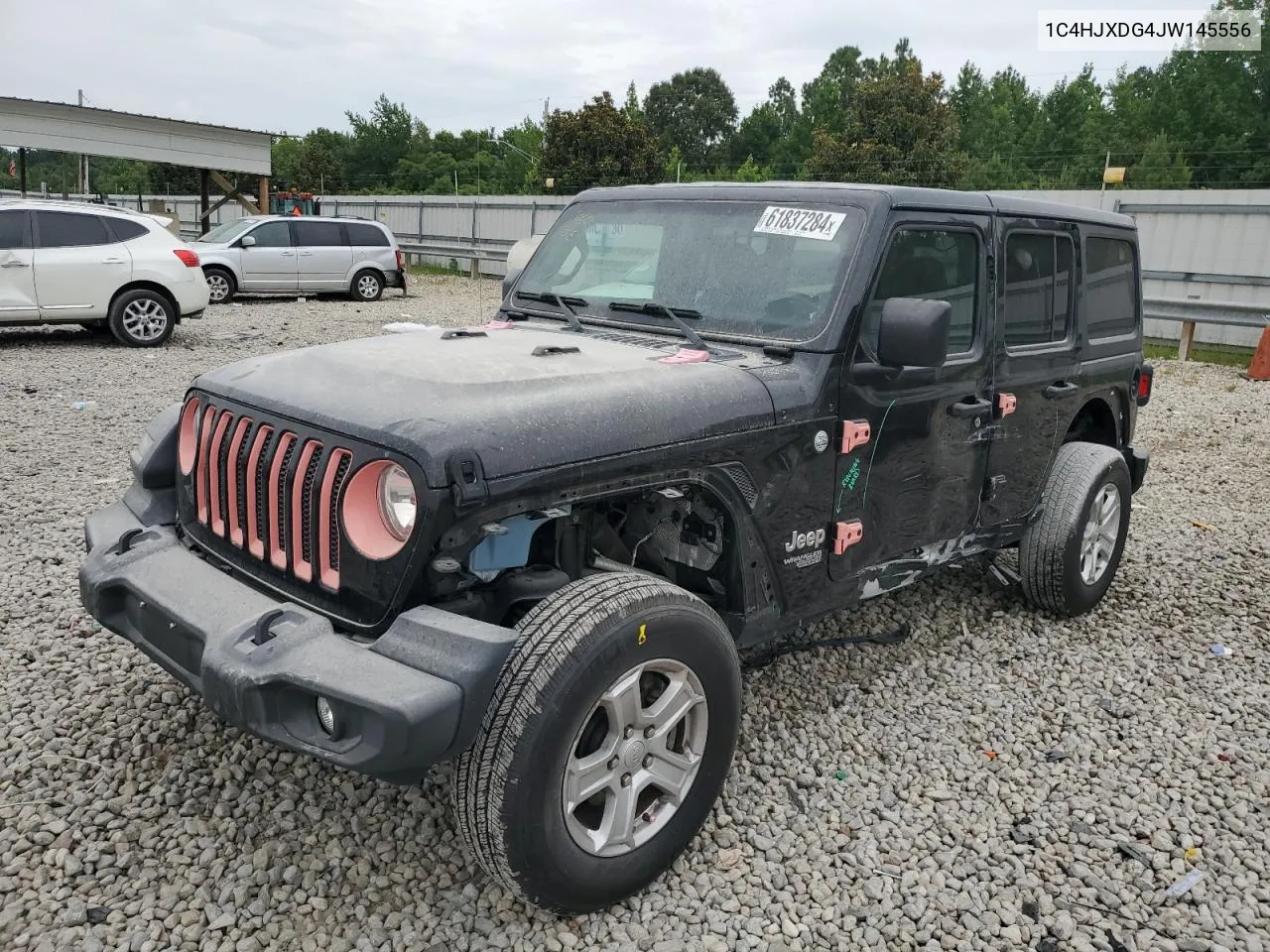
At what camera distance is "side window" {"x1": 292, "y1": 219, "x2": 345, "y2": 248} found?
670 inches

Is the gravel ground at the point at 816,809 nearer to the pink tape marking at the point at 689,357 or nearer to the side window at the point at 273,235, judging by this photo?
the pink tape marking at the point at 689,357

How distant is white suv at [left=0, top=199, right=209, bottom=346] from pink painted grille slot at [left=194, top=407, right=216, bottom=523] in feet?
31.5

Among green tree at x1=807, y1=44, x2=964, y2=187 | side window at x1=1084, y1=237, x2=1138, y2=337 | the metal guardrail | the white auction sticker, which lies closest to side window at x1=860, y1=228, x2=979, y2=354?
the white auction sticker

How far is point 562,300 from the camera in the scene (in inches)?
162

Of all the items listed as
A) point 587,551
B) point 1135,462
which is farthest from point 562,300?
point 1135,462

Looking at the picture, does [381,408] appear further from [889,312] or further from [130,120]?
[130,120]

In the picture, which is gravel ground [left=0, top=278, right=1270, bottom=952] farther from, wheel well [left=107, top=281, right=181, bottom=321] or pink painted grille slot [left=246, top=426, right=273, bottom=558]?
wheel well [left=107, top=281, right=181, bottom=321]

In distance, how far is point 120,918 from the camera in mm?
2645

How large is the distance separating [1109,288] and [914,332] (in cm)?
239

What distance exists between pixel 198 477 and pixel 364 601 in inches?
36.4

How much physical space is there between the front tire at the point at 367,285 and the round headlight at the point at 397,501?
16.2 m

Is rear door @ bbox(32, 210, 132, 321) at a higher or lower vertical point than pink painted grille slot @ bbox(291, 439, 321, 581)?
higher

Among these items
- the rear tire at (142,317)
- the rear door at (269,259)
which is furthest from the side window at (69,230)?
the rear door at (269,259)

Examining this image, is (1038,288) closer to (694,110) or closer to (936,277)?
(936,277)
